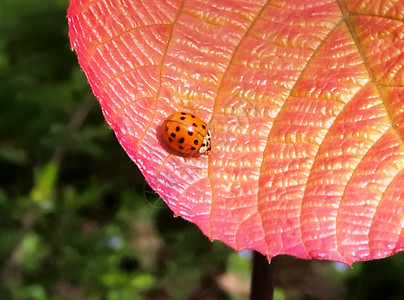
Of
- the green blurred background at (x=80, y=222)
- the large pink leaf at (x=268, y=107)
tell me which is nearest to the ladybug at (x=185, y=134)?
Answer: the large pink leaf at (x=268, y=107)

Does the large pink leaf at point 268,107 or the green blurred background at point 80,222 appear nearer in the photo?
the large pink leaf at point 268,107

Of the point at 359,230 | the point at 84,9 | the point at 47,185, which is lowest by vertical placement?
the point at 359,230

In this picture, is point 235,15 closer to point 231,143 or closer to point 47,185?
point 231,143

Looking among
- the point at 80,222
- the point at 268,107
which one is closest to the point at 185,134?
the point at 268,107

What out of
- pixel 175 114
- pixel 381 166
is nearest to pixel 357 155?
pixel 381 166

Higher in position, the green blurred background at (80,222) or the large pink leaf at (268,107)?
the green blurred background at (80,222)

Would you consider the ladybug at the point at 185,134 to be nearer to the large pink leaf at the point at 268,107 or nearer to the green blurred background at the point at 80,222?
the large pink leaf at the point at 268,107

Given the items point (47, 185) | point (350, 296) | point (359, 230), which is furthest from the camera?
point (350, 296)
